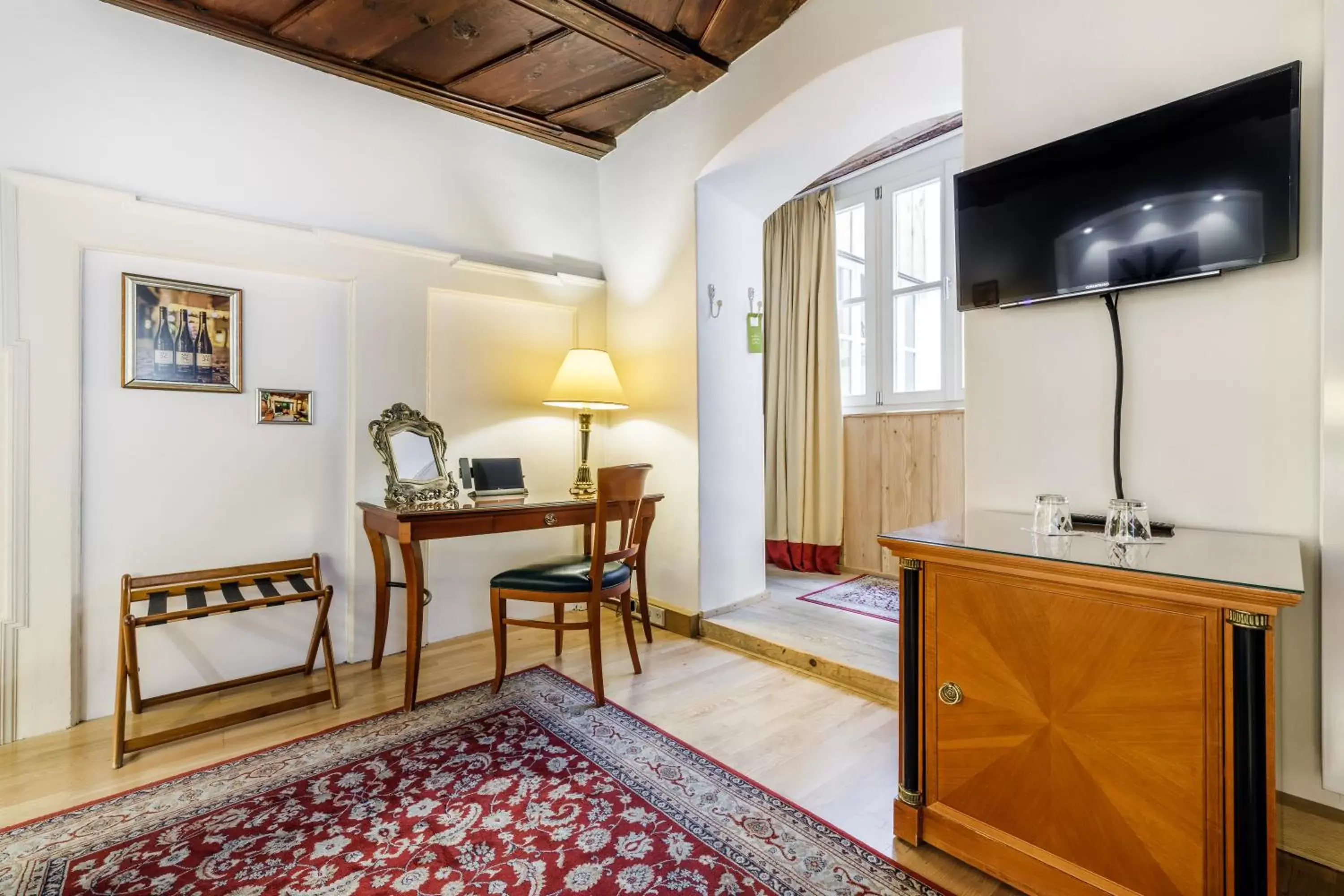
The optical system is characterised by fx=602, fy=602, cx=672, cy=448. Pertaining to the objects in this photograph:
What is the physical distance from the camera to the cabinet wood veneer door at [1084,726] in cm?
107

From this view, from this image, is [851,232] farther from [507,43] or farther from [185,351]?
[185,351]

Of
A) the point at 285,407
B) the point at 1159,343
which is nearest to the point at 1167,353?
the point at 1159,343

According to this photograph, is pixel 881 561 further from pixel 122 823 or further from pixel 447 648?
pixel 122 823

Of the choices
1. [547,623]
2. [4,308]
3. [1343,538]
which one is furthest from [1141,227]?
[4,308]

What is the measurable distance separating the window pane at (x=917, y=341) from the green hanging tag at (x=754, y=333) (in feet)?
3.53

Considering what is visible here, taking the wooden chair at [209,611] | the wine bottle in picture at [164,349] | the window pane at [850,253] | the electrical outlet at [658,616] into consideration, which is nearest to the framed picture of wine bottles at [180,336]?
the wine bottle in picture at [164,349]

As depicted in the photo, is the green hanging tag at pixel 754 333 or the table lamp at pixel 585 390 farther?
the green hanging tag at pixel 754 333

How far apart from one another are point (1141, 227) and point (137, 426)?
10.7 feet

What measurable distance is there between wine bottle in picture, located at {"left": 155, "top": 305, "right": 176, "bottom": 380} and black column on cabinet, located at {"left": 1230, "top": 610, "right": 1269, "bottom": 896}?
3.19m

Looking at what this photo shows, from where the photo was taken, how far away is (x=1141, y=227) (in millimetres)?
1492

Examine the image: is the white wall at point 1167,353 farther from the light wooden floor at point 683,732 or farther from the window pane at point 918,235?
the window pane at point 918,235

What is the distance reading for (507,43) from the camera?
8.31 feet

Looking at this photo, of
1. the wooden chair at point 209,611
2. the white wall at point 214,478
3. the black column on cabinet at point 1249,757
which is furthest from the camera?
the white wall at point 214,478

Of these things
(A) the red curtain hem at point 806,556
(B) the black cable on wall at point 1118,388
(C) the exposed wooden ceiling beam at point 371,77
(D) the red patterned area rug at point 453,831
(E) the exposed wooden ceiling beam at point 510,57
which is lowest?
(D) the red patterned area rug at point 453,831
